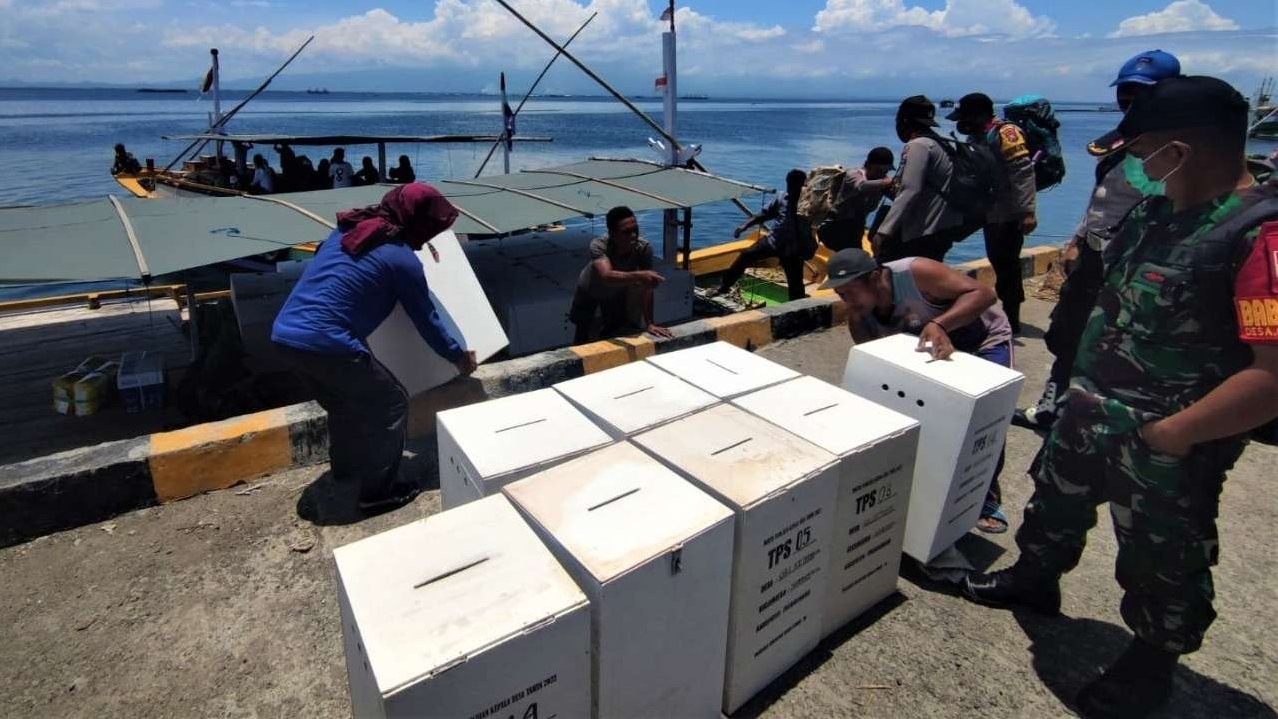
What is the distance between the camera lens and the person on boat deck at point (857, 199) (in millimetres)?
6508

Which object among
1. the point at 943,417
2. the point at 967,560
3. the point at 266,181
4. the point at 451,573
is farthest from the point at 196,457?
the point at 266,181

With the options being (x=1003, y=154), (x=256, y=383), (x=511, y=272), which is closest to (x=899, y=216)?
(x=1003, y=154)

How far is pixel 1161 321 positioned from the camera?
77.9 inches

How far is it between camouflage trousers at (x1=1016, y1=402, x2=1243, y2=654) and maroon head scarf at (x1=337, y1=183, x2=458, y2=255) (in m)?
2.89

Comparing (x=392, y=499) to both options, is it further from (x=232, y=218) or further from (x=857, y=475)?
(x=232, y=218)

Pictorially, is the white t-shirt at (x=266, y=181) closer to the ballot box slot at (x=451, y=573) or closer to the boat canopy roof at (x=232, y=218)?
the boat canopy roof at (x=232, y=218)

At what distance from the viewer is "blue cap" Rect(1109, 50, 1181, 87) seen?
3209 mm

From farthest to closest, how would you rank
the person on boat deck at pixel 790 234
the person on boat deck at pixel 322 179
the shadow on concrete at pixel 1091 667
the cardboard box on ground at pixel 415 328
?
the person on boat deck at pixel 322 179 → the person on boat deck at pixel 790 234 → the cardboard box on ground at pixel 415 328 → the shadow on concrete at pixel 1091 667

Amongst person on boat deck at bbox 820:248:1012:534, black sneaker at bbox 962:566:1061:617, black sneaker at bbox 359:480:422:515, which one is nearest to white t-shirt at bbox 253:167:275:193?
black sneaker at bbox 359:480:422:515

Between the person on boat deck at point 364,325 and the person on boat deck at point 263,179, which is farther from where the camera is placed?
the person on boat deck at point 263,179

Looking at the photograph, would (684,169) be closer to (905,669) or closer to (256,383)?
(256,383)

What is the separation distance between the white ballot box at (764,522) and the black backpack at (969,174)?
339cm

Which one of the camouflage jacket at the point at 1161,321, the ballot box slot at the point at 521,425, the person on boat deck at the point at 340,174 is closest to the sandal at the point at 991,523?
the camouflage jacket at the point at 1161,321

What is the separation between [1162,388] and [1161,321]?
0.21 meters
